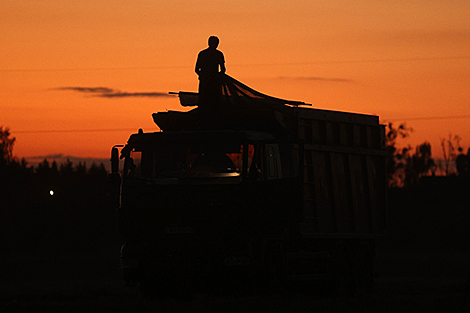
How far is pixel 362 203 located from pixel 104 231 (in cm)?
5406

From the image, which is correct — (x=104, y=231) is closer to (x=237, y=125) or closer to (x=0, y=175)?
(x=0, y=175)

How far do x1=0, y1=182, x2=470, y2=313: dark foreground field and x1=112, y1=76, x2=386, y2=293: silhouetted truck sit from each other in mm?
634

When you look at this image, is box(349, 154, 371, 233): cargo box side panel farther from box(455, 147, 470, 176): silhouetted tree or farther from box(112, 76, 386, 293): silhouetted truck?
box(455, 147, 470, 176): silhouetted tree

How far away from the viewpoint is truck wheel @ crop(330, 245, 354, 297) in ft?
59.9

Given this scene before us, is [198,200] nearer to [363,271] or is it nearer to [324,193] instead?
[324,193]

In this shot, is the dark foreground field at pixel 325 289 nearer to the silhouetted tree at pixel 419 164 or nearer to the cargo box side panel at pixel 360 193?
the cargo box side panel at pixel 360 193

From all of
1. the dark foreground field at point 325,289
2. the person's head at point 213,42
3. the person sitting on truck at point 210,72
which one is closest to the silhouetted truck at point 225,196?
the person sitting on truck at point 210,72

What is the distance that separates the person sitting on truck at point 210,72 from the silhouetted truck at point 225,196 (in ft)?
0.72

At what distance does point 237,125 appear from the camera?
655 inches

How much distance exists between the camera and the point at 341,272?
18.6m

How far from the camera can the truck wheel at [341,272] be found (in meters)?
18.3

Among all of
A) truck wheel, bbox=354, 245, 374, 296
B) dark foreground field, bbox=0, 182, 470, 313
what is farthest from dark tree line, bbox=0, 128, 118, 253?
truck wheel, bbox=354, 245, 374, 296

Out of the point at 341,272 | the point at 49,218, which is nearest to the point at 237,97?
the point at 341,272

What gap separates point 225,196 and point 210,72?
342 cm
